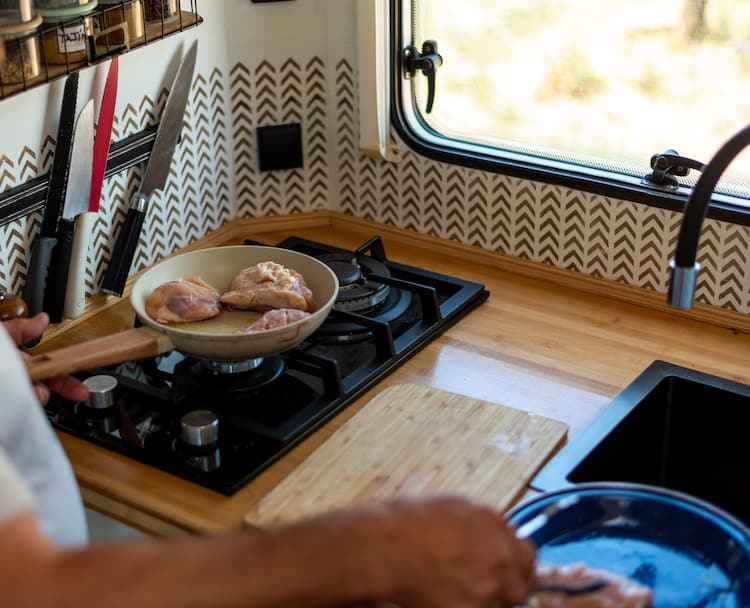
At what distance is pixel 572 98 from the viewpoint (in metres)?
1.59

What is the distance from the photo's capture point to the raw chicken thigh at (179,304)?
135cm

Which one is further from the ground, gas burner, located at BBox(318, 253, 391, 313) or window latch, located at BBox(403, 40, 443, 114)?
window latch, located at BBox(403, 40, 443, 114)

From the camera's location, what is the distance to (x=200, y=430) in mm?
1200

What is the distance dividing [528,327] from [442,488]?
18.0 inches

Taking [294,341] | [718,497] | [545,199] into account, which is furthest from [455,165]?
[718,497]

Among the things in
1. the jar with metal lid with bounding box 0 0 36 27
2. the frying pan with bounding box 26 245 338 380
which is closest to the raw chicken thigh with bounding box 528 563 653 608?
the frying pan with bounding box 26 245 338 380

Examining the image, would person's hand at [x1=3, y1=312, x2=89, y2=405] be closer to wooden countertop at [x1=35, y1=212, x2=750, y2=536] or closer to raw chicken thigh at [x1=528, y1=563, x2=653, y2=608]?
wooden countertop at [x1=35, y1=212, x2=750, y2=536]

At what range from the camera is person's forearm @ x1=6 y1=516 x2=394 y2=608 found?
63 centimetres

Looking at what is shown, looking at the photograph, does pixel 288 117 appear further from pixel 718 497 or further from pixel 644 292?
pixel 718 497

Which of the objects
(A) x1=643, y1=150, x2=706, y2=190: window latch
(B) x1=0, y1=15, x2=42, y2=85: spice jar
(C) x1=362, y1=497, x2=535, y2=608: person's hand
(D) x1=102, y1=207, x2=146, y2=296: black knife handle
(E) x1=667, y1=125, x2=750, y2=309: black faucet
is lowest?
(D) x1=102, y1=207, x2=146, y2=296: black knife handle

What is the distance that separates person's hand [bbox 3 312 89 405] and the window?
0.77 m

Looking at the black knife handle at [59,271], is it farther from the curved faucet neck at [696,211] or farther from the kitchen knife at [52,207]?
the curved faucet neck at [696,211]

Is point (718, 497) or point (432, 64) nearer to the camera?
point (718, 497)

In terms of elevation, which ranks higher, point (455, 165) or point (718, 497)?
point (455, 165)
